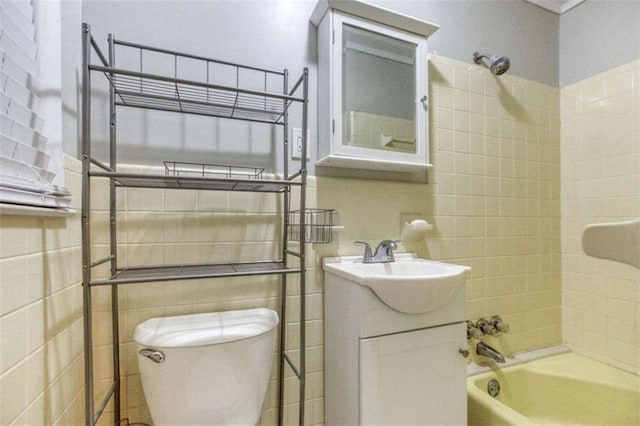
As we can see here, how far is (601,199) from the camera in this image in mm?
1507

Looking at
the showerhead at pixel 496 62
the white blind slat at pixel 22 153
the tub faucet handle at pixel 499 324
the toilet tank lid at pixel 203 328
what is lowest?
the tub faucet handle at pixel 499 324

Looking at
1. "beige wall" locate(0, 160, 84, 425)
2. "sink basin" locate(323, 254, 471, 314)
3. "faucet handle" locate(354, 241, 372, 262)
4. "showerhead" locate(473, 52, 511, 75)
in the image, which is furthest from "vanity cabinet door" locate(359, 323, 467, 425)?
"showerhead" locate(473, 52, 511, 75)

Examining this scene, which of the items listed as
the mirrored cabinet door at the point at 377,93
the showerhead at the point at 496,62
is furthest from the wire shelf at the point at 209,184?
the showerhead at the point at 496,62

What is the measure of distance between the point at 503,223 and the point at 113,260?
5.65ft

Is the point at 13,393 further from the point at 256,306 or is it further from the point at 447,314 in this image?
the point at 447,314

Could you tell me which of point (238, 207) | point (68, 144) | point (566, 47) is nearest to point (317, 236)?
point (238, 207)

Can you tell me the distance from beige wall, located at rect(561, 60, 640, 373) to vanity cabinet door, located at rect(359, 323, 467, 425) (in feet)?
3.30

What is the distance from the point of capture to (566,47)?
1.70 m

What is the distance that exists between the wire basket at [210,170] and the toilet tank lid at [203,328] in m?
0.47

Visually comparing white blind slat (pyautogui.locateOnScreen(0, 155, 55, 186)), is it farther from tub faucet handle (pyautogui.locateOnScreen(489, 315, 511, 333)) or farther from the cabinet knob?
tub faucet handle (pyautogui.locateOnScreen(489, 315, 511, 333))

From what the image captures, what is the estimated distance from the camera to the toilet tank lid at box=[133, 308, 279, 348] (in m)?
0.81

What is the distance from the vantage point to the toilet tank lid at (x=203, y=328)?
0.81 m

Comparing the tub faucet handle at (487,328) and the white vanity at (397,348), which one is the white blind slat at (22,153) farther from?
the tub faucet handle at (487,328)

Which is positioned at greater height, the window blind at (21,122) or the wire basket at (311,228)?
the window blind at (21,122)
